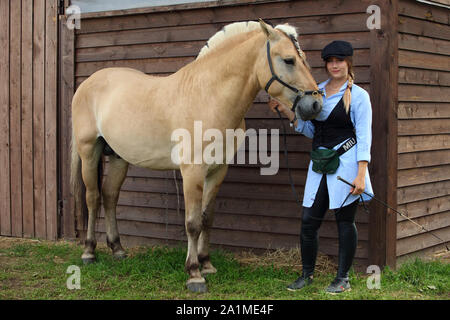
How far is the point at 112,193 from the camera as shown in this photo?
526cm

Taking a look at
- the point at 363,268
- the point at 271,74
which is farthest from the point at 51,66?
the point at 363,268

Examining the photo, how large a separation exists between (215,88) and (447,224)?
10.5ft

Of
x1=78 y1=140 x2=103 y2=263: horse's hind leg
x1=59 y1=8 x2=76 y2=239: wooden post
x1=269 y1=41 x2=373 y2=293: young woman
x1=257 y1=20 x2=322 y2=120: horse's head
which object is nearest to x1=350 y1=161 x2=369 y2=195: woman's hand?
x1=269 y1=41 x2=373 y2=293: young woman

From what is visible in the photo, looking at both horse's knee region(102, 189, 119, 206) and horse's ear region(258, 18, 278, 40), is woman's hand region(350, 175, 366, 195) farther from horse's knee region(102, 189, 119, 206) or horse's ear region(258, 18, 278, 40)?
horse's knee region(102, 189, 119, 206)

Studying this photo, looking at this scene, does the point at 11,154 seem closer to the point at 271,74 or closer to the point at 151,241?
the point at 151,241

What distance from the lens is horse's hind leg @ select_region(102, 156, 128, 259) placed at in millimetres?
5254

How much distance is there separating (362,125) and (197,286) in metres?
1.87

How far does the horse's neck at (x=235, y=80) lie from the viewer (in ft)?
13.1

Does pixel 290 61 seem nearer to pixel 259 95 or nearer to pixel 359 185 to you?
pixel 359 185

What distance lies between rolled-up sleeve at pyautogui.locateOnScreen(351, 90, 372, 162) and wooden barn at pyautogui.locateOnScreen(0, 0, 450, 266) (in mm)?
830

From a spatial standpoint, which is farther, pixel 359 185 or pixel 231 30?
pixel 231 30
